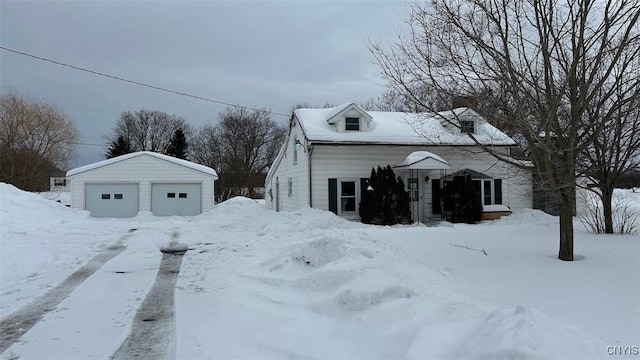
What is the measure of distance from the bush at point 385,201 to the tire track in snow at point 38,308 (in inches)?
415

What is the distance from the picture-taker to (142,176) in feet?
86.6

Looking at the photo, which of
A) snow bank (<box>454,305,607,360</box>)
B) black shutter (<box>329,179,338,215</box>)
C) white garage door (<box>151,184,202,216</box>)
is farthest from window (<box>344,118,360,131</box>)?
snow bank (<box>454,305,607,360</box>)

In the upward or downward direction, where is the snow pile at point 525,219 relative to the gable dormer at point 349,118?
downward

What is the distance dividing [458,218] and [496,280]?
488 inches

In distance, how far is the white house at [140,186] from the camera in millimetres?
25875

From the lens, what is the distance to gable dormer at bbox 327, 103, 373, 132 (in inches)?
792

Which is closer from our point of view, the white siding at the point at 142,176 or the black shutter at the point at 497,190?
the black shutter at the point at 497,190

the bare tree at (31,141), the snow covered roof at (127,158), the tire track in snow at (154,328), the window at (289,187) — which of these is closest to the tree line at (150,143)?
the bare tree at (31,141)

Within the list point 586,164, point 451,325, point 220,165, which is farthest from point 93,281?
point 220,165

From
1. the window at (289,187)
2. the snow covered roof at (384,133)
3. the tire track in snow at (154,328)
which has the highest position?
the snow covered roof at (384,133)

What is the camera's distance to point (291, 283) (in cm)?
756

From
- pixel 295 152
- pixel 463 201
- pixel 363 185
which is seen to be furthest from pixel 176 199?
pixel 463 201

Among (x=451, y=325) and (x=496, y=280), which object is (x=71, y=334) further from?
(x=496, y=280)

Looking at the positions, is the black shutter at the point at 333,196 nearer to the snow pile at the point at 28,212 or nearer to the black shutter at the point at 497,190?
the black shutter at the point at 497,190
